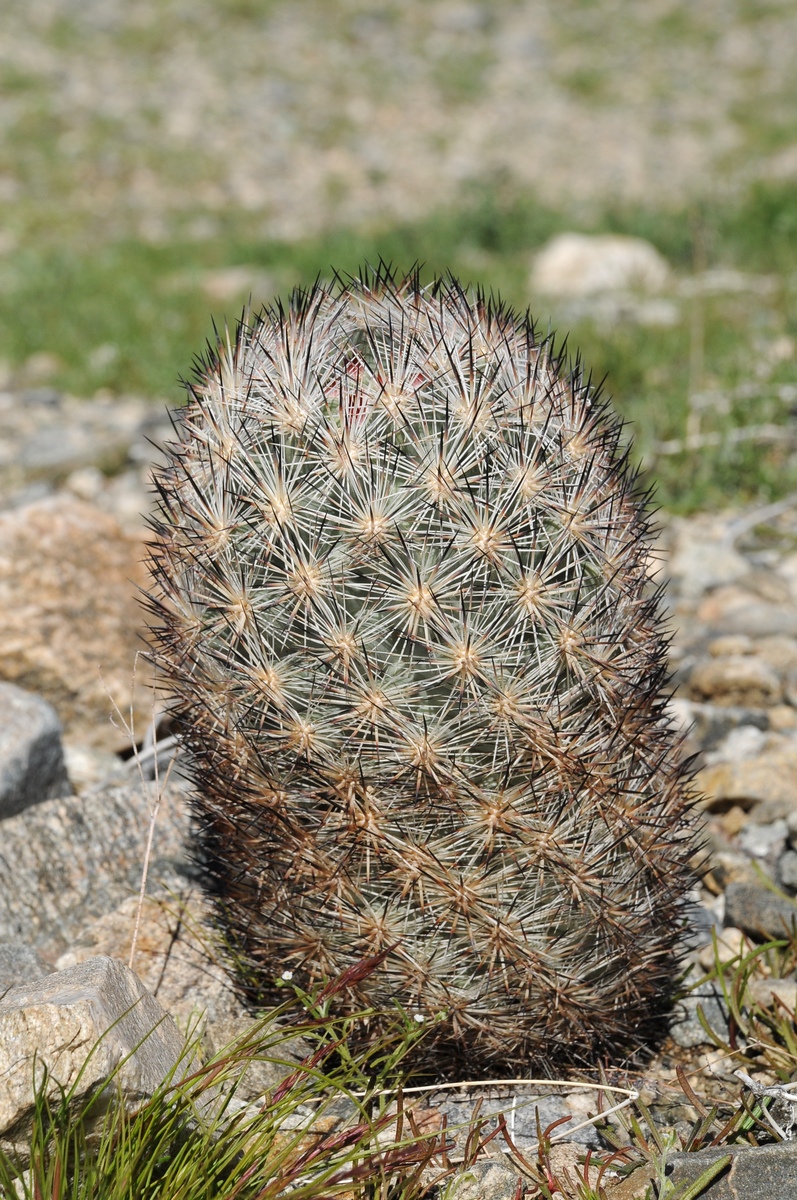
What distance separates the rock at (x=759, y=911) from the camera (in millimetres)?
3127

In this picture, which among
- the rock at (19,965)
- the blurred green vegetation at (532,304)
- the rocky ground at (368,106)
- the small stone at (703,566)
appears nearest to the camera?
the rock at (19,965)

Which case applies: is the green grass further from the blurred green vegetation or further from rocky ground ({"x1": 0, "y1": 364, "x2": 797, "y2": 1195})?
the blurred green vegetation

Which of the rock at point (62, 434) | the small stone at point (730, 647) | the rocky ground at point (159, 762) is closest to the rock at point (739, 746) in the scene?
the rocky ground at point (159, 762)

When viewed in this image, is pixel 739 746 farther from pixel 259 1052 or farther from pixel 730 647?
pixel 259 1052

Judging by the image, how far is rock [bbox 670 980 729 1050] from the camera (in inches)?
112

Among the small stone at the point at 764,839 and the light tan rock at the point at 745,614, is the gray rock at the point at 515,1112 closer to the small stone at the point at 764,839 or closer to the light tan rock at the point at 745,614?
the small stone at the point at 764,839

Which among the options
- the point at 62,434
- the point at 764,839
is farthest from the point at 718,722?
the point at 62,434

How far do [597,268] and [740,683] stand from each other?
253 inches

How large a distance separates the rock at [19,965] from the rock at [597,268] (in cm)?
773

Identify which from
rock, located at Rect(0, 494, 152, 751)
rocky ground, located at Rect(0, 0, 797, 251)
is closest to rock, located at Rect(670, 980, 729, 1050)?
rock, located at Rect(0, 494, 152, 751)

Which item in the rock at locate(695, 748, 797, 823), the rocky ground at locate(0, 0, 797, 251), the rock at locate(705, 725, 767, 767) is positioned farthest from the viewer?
the rocky ground at locate(0, 0, 797, 251)

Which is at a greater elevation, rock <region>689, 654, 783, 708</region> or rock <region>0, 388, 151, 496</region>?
rock <region>0, 388, 151, 496</region>

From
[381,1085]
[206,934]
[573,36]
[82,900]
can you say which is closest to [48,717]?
[82,900]

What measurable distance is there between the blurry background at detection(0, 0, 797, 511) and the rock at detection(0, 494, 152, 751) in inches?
39.5
